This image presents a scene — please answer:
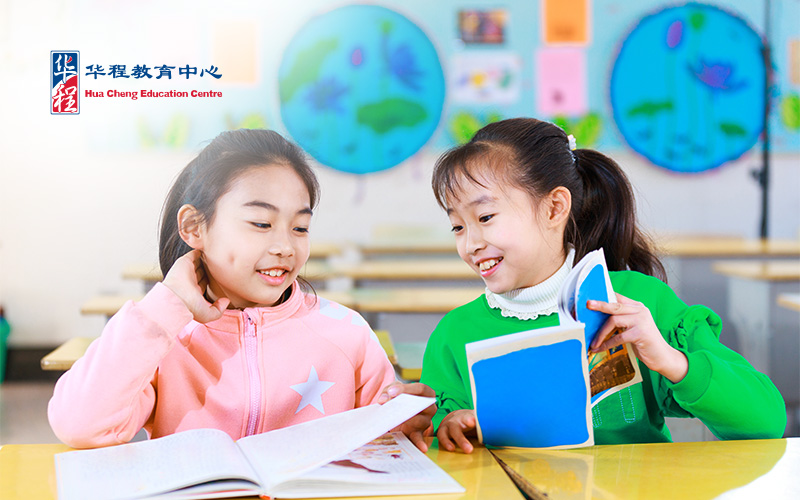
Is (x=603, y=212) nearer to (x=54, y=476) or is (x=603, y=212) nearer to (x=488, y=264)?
(x=488, y=264)

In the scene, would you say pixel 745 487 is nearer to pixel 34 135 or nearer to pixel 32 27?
pixel 34 135

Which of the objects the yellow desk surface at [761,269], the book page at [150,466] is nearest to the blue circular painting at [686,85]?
the yellow desk surface at [761,269]

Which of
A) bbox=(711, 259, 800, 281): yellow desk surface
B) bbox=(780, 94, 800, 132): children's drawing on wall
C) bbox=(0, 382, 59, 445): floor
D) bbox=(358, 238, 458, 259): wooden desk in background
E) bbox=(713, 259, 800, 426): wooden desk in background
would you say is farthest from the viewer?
bbox=(780, 94, 800, 132): children's drawing on wall

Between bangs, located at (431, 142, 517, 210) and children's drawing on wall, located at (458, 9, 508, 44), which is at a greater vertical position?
children's drawing on wall, located at (458, 9, 508, 44)

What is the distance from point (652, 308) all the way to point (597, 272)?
11.5 inches

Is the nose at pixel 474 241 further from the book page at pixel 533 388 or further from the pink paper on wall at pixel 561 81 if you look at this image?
the pink paper on wall at pixel 561 81

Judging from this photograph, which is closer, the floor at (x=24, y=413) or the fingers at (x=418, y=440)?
the fingers at (x=418, y=440)

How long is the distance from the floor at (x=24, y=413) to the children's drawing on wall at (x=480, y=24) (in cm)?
282

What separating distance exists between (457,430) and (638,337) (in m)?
0.24

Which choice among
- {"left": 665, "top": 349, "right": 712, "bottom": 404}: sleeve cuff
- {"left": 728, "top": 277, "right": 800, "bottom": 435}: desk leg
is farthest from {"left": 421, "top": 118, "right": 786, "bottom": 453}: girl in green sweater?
{"left": 728, "top": 277, "right": 800, "bottom": 435}: desk leg

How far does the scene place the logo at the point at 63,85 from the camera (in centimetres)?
→ 105

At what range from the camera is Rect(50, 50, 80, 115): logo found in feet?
3.46

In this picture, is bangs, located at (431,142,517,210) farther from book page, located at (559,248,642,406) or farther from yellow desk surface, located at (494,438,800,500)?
yellow desk surface, located at (494,438,800,500)

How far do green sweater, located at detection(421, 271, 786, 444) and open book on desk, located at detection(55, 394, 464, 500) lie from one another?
11.0 inches
